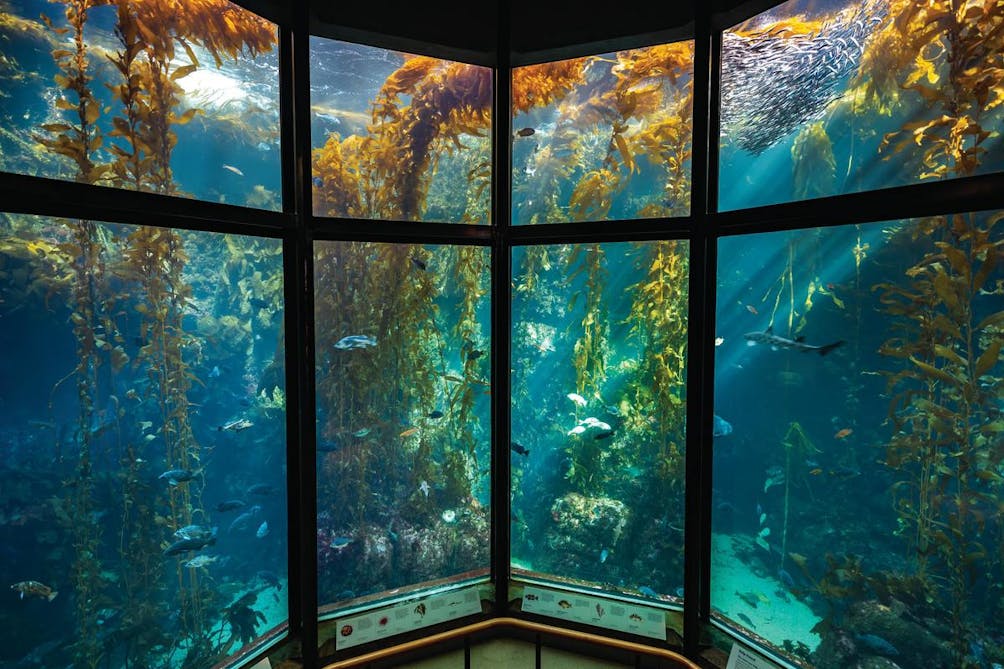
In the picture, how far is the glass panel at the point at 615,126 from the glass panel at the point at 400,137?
0.30 metres

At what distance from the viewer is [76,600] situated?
2.34m

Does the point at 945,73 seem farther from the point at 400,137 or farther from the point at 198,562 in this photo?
the point at 198,562

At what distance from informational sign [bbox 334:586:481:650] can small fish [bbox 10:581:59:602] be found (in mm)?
1398

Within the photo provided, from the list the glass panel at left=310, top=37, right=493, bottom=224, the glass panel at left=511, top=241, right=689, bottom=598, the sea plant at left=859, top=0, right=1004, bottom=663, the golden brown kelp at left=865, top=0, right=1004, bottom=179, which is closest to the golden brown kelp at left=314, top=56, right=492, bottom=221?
the glass panel at left=310, top=37, right=493, bottom=224

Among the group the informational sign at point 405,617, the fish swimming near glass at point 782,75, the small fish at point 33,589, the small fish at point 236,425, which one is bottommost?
the informational sign at point 405,617

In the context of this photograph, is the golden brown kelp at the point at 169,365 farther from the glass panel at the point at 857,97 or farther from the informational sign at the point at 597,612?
the glass panel at the point at 857,97

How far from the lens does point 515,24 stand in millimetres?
2953

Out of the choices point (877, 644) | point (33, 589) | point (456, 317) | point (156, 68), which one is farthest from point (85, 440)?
point (877, 644)

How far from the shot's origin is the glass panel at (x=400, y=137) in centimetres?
297

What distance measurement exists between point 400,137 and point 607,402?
255cm

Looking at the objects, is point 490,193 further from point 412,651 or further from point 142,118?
point 412,651

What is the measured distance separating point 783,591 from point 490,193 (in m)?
3.74

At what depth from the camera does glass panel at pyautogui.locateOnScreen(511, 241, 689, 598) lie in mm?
3379

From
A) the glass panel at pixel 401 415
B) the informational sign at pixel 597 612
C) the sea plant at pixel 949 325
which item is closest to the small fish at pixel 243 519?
the glass panel at pixel 401 415
